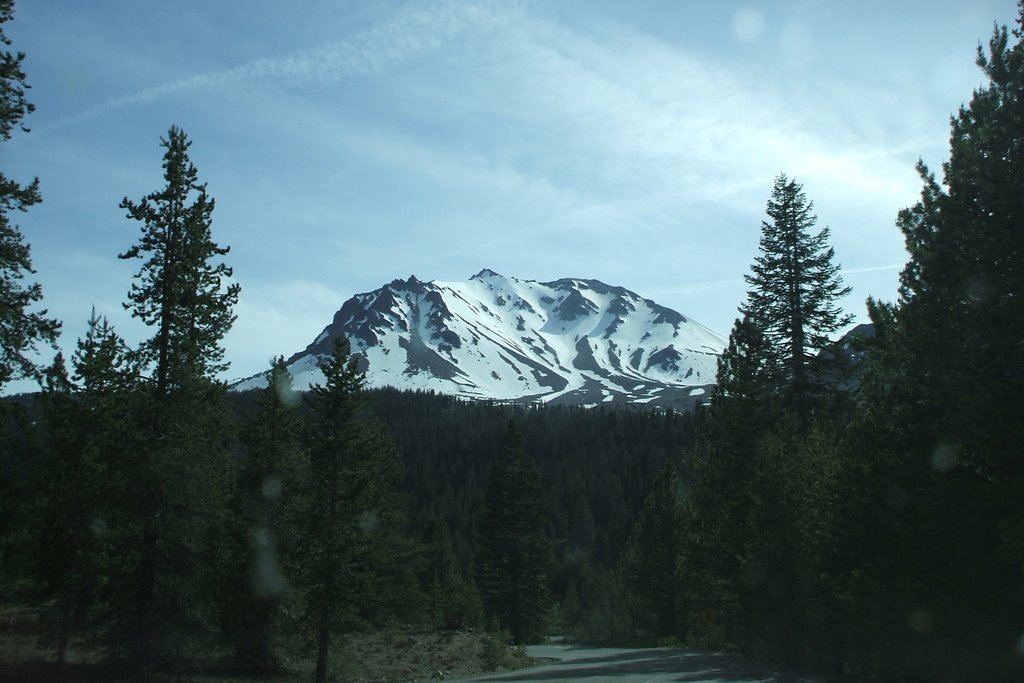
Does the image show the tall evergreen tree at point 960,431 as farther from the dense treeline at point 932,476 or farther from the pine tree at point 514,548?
the pine tree at point 514,548

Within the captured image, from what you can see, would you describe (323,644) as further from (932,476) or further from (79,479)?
(932,476)

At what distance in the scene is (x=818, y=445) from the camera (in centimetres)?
2236

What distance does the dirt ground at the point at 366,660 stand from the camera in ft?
72.5

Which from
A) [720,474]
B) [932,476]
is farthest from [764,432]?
[932,476]

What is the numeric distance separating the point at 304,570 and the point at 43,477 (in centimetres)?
759

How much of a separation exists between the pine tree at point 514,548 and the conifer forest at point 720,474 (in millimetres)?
14017

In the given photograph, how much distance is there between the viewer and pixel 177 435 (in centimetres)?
1900

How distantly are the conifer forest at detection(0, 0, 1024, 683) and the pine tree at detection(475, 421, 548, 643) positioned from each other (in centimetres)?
1402

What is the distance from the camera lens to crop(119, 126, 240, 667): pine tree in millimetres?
18703

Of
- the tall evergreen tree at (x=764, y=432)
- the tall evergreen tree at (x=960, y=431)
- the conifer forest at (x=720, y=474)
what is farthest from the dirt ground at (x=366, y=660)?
the tall evergreen tree at (x=960, y=431)

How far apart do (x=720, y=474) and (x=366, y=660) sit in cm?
1445

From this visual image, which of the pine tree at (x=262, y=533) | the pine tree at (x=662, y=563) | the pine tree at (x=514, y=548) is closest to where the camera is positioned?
the pine tree at (x=262, y=533)

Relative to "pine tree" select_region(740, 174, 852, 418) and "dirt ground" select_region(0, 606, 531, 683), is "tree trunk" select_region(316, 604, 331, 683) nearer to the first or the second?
"dirt ground" select_region(0, 606, 531, 683)

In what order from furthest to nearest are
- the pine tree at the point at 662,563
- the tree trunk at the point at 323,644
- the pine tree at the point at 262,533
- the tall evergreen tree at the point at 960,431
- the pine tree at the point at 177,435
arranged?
the pine tree at the point at 662,563
the pine tree at the point at 262,533
the tree trunk at the point at 323,644
the pine tree at the point at 177,435
the tall evergreen tree at the point at 960,431
